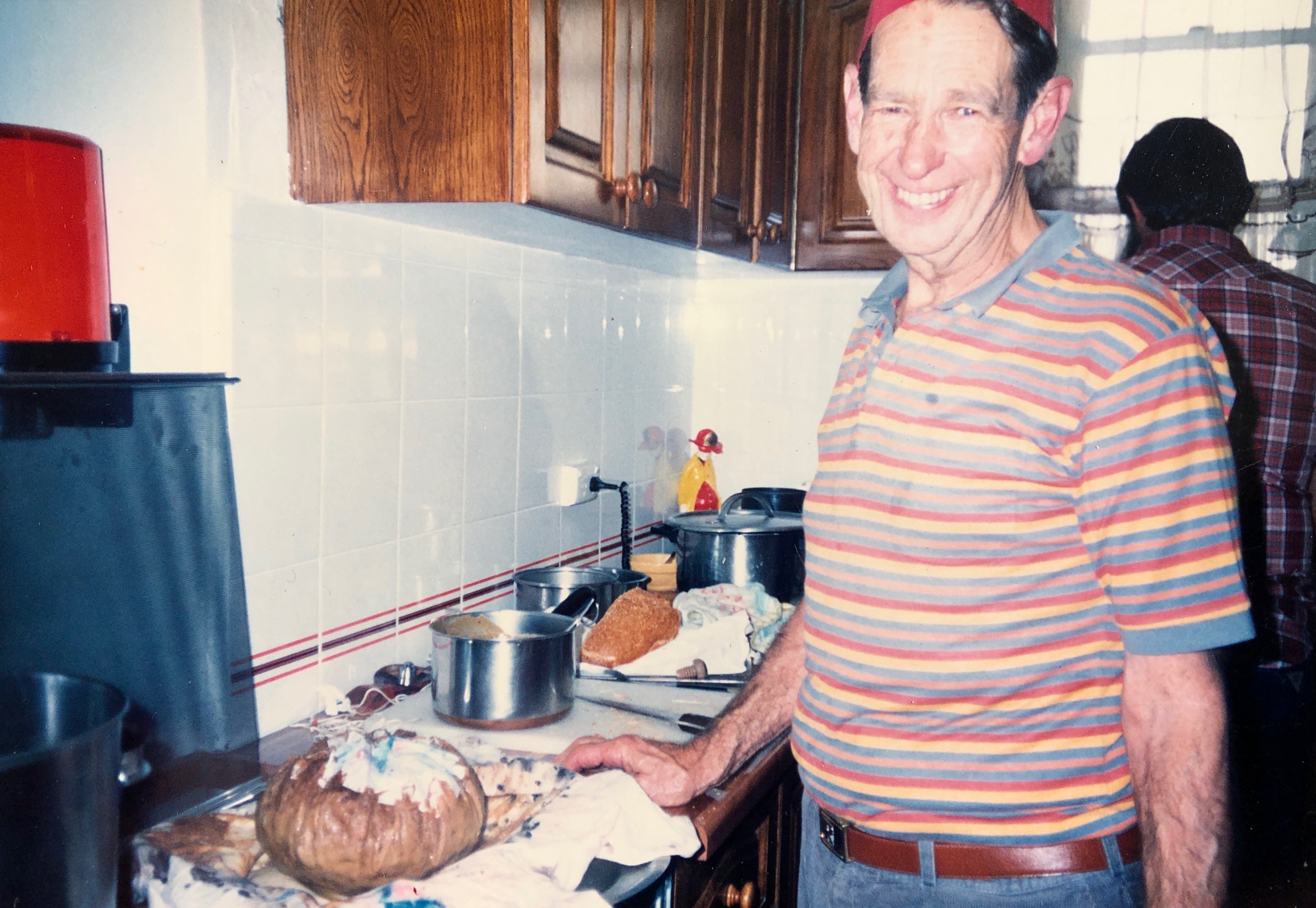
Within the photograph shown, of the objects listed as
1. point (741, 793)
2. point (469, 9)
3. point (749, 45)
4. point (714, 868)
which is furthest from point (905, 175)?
point (749, 45)

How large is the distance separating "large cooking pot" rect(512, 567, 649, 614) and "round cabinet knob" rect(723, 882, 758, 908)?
0.49 metres

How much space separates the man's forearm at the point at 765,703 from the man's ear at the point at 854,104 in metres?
0.53

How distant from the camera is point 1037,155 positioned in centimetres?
96

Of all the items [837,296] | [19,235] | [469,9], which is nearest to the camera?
[19,235]

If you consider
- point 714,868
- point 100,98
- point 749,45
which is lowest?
point 714,868

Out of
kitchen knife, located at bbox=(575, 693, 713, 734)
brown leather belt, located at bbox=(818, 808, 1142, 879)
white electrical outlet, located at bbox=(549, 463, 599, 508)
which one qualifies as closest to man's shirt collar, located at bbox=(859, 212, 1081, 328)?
brown leather belt, located at bbox=(818, 808, 1142, 879)

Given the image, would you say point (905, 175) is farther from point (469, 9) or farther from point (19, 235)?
point (19, 235)

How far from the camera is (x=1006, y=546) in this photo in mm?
844

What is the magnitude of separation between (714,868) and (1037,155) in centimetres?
87

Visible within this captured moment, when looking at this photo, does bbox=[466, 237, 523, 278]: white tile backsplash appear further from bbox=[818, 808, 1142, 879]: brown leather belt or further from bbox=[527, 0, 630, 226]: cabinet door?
bbox=[818, 808, 1142, 879]: brown leather belt

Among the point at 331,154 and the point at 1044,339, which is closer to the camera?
the point at 1044,339

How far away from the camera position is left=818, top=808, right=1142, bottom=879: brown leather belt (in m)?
0.85

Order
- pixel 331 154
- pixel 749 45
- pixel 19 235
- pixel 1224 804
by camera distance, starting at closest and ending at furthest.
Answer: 1. pixel 1224 804
2. pixel 19 235
3. pixel 331 154
4. pixel 749 45

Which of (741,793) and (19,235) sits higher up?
(19,235)
